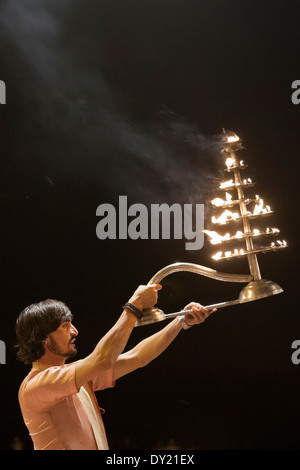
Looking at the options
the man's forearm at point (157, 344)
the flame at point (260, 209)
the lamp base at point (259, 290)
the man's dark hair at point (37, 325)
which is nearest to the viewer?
the lamp base at point (259, 290)

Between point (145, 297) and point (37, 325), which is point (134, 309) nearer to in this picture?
point (145, 297)

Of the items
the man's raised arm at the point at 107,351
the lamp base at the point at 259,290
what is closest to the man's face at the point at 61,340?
the man's raised arm at the point at 107,351

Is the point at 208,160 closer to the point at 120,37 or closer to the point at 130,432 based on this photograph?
the point at 120,37

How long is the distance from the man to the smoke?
193cm

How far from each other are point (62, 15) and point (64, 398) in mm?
3204

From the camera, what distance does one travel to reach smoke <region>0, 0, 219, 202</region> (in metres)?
3.94

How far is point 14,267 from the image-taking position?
155 inches

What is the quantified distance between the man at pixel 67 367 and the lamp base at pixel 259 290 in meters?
0.25

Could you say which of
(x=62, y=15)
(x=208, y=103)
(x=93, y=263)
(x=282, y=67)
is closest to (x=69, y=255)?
(x=93, y=263)

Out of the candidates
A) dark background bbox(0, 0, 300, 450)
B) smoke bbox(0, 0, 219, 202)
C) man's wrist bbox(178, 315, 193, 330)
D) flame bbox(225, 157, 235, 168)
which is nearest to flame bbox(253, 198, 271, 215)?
flame bbox(225, 157, 235, 168)

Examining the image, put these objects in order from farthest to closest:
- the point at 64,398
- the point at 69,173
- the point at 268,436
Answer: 1. the point at 69,173
2. the point at 268,436
3. the point at 64,398

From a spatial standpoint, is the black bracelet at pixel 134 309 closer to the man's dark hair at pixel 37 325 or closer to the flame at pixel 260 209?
the man's dark hair at pixel 37 325

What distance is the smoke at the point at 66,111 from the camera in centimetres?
394

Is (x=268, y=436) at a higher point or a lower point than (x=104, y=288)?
lower
